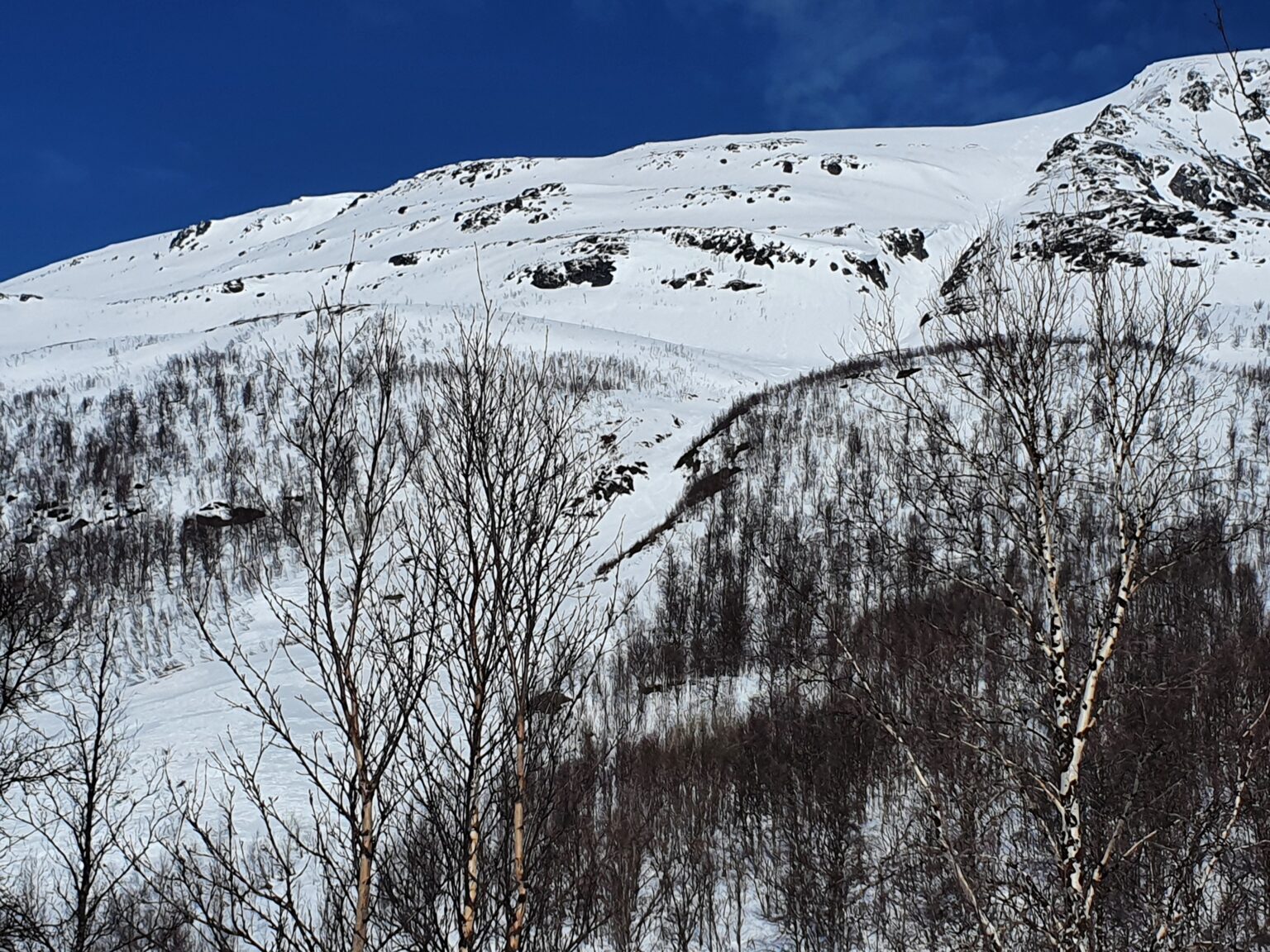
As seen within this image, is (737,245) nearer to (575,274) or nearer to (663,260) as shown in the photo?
(663,260)

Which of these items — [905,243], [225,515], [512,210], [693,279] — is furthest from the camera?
[512,210]

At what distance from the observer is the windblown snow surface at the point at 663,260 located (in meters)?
28.1

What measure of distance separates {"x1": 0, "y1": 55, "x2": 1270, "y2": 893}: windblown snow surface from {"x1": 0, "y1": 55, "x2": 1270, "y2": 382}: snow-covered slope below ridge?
0.37 metres

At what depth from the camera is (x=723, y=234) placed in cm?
6931

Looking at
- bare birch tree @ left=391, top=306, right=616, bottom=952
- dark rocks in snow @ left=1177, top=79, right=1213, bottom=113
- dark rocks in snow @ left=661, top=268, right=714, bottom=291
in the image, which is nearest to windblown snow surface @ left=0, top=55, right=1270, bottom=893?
dark rocks in snow @ left=661, top=268, right=714, bottom=291

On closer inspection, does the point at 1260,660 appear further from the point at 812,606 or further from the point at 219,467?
the point at 219,467

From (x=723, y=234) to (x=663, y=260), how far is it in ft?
20.0

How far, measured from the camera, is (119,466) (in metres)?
31.0

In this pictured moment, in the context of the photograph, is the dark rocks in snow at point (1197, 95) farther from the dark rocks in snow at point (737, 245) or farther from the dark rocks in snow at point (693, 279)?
the dark rocks in snow at point (693, 279)

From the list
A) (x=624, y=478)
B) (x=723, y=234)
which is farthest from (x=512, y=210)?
(x=624, y=478)

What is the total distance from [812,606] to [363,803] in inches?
143

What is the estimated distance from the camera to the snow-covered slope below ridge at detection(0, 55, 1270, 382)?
187 ft

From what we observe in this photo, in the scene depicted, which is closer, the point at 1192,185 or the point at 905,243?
the point at 1192,185

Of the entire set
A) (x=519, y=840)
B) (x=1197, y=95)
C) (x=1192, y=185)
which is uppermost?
(x=1197, y=95)
